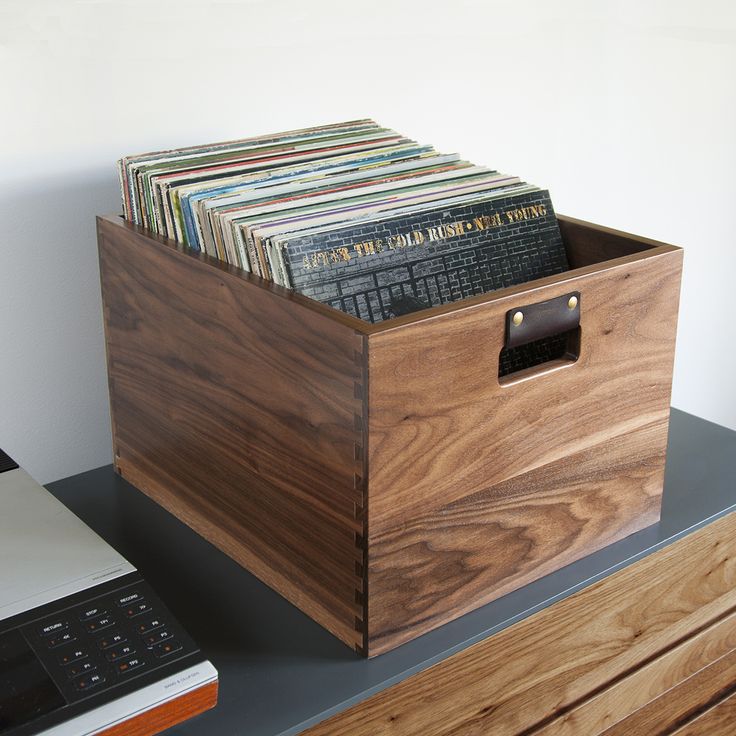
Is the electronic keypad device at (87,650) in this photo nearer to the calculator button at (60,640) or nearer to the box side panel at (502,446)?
the calculator button at (60,640)

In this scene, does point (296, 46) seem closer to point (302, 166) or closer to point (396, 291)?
point (302, 166)

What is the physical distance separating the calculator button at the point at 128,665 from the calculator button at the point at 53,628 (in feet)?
0.18

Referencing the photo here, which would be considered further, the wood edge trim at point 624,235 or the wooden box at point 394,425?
the wood edge trim at point 624,235

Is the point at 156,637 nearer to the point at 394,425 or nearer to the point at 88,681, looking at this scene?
the point at 88,681

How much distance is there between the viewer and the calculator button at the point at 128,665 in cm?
65

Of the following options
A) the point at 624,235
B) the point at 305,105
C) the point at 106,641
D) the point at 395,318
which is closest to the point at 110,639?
the point at 106,641

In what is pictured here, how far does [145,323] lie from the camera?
87 centimetres

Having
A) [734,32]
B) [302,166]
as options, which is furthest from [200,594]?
[734,32]

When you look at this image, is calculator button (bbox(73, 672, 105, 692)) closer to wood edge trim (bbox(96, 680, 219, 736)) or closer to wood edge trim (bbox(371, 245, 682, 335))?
wood edge trim (bbox(96, 680, 219, 736))

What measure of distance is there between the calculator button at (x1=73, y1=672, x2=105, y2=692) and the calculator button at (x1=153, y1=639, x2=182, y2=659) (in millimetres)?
39

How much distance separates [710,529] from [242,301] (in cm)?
50

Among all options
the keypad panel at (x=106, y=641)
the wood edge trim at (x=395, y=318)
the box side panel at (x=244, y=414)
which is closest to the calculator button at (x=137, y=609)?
the keypad panel at (x=106, y=641)

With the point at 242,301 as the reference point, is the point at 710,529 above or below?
below

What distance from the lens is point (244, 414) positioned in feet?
2.56
